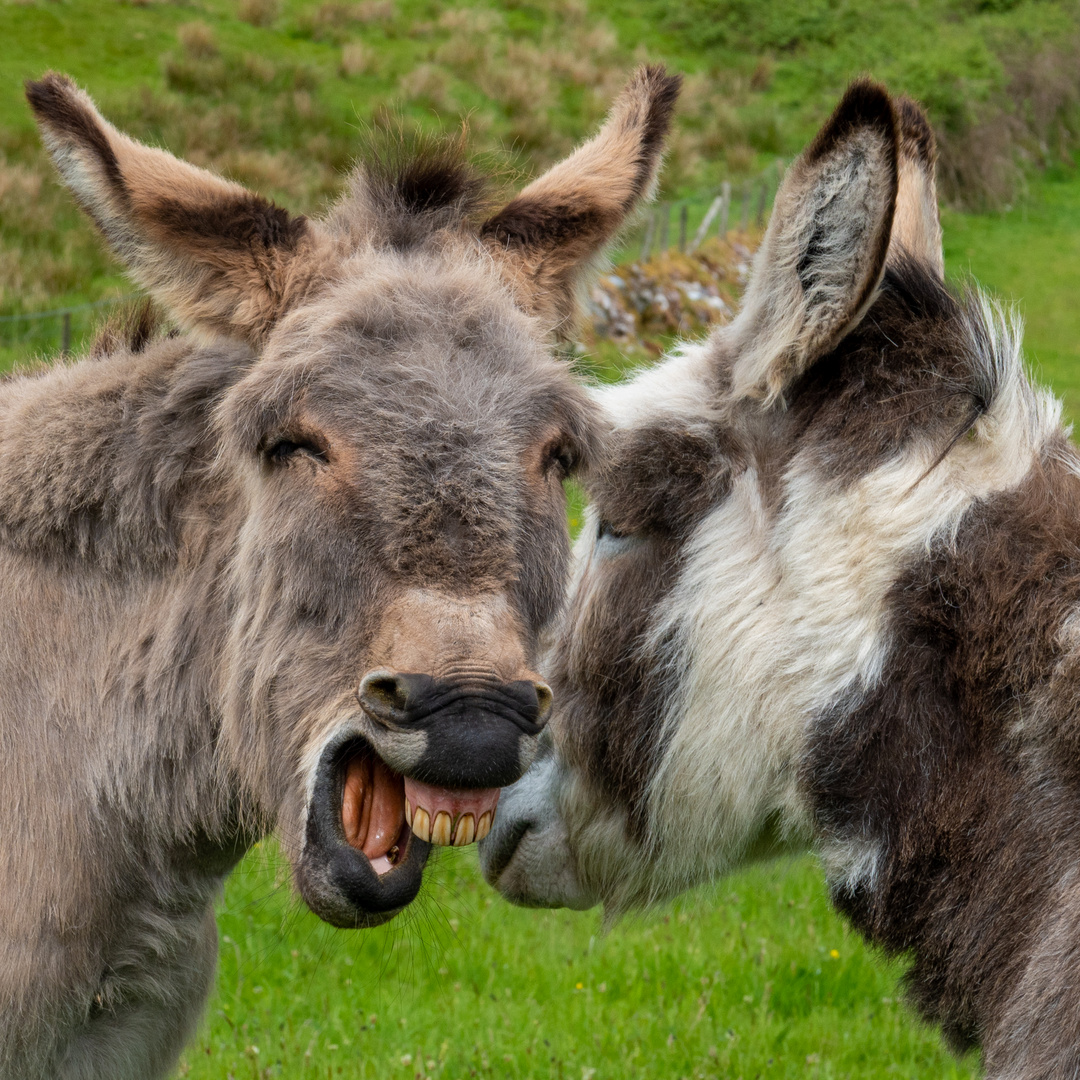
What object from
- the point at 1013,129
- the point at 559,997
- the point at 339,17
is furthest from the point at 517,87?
the point at 559,997

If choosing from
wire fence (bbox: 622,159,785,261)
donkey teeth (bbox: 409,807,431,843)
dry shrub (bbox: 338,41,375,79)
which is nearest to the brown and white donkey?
donkey teeth (bbox: 409,807,431,843)

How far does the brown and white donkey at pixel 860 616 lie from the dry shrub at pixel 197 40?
18.1m

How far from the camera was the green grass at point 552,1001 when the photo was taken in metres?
4.37

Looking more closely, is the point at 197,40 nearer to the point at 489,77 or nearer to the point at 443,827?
the point at 489,77

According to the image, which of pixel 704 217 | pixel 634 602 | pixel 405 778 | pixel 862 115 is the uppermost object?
pixel 862 115

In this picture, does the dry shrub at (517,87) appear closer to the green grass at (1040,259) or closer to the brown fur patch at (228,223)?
the green grass at (1040,259)

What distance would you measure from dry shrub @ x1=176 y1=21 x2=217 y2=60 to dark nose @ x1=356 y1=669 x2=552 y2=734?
1873 cm

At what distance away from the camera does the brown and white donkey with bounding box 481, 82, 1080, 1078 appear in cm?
230

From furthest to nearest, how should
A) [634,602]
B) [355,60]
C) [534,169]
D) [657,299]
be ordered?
[355,60] → [657,299] → [534,169] → [634,602]

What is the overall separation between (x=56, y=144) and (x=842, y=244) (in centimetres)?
156

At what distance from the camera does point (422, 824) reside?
2.12 m

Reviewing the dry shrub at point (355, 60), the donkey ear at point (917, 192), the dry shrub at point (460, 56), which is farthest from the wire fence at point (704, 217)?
the donkey ear at point (917, 192)

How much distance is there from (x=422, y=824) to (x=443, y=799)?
56mm

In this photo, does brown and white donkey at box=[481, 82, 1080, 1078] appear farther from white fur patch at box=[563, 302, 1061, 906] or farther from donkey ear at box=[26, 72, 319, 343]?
donkey ear at box=[26, 72, 319, 343]
